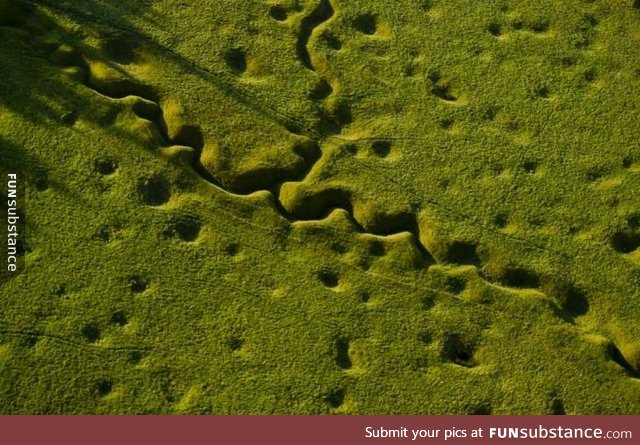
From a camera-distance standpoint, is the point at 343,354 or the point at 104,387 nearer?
the point at 104,387

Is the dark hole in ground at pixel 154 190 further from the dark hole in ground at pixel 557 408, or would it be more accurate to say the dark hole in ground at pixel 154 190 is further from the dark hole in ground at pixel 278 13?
the dark hole in ground at pixel 557 408

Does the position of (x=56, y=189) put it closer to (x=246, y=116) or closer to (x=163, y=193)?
(x=163, y=193)

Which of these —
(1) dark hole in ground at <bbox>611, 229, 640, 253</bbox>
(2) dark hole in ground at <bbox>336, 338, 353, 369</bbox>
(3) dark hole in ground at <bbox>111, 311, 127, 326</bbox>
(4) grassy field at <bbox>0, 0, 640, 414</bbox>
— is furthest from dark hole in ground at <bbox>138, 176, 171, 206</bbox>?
(1) dark hole in ground at <bbox>611, 229, 640, 253</bbox>

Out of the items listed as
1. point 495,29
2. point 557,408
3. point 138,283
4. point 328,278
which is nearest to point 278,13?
point 495,29

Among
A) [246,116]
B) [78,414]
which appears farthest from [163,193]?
[78,414]

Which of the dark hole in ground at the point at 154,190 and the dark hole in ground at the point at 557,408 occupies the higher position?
the dark hole in ground at the point at 154,190

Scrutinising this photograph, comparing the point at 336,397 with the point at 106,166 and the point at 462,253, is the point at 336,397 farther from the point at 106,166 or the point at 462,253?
the point at 106,166

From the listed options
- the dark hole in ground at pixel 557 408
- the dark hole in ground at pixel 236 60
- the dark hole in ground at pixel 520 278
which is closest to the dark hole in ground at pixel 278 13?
the dark hole in ground at pixel 236 60

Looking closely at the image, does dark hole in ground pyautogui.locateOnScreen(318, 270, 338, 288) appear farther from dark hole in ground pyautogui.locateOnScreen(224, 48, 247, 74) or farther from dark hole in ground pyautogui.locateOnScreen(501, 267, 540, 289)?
dark hole in ground pyautogui.locateOnScreen(224, 48, 247, 74)

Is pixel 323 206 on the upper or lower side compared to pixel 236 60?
lower
